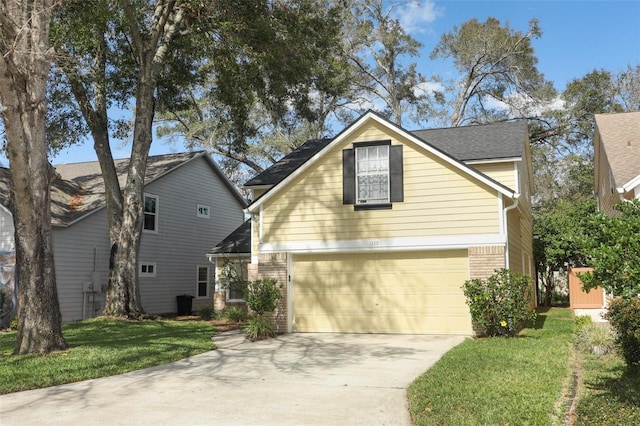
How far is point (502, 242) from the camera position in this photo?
1329 centimetres

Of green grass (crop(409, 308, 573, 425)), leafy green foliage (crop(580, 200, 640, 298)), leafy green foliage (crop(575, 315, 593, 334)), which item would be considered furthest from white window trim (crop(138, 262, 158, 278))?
leafy green foliage (crop(580, 200, 640, 298))

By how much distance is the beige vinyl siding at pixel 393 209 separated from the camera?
13656 mm

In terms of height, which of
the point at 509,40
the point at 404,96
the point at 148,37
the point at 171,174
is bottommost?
the point at 171,174

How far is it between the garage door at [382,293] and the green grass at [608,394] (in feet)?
15.8

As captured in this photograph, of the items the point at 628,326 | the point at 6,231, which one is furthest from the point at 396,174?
the point at 6,231

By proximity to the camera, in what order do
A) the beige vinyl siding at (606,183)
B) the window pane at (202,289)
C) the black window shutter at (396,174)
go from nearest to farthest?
the black window shutter at (396,174) → the beige vinyl siding at (606,183) → the window pane at (202,289)

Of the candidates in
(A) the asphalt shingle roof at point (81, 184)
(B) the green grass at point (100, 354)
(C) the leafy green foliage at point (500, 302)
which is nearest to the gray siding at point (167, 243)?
(A) the asphalt shingle roof at point (81, 184)

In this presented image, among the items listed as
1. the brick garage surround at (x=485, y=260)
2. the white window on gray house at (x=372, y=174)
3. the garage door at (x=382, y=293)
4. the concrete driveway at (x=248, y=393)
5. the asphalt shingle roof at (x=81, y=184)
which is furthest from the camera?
the asphalt shingle roof at (x=81, y=184)

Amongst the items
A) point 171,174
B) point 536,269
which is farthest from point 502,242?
point 171,174

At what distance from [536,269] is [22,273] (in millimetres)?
21784

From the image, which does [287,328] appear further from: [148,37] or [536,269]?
[536,269]

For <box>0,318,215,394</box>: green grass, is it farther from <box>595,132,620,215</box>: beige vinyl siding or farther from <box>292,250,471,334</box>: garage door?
<box>595,132,620,215</box>: beige vinyl siding

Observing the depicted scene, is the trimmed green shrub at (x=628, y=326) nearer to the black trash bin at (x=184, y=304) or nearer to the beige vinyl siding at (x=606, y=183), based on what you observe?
the beige vinyl siding at (x=606, y=183)

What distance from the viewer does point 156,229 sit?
924 inches
